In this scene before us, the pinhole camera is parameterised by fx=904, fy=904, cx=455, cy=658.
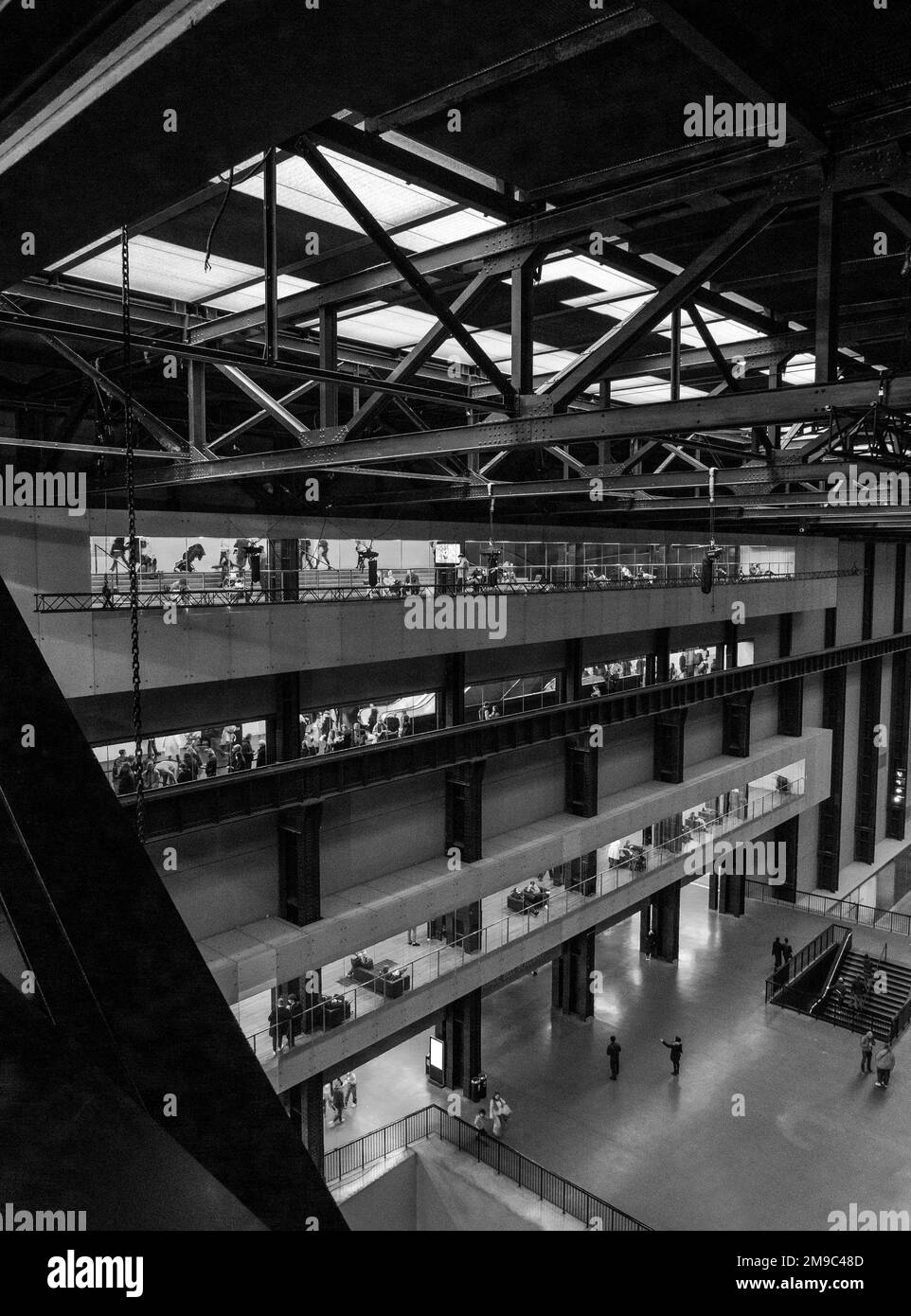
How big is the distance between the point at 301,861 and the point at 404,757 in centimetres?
349

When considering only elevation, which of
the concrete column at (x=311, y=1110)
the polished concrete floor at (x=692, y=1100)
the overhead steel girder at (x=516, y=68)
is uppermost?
the overhead steel girder at (x=516, y=68)

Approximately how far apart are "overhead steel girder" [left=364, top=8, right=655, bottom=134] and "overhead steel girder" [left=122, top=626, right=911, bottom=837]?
11556mm

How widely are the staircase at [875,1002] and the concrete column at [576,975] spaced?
24.2ft

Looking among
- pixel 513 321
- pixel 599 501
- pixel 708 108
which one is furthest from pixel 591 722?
pixel 708 108

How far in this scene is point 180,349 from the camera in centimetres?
738

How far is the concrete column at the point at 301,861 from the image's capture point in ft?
62.4

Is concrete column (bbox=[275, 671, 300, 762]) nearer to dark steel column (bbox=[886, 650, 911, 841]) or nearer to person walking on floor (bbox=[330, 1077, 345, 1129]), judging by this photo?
person walking on floor (bbox=[330, 1077, 345, 1129])

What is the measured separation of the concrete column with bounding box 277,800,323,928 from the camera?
1902 centimetres

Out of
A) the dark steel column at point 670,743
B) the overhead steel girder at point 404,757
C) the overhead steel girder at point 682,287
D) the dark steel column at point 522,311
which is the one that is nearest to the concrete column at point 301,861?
the overhead steel girder at point 404,757

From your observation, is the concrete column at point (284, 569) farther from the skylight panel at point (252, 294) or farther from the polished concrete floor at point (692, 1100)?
the polished concrete floor at point (692, 1100)

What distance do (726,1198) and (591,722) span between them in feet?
39.9

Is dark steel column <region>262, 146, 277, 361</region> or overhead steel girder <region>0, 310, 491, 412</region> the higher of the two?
dark steel column <region>262, 146, 277, 361</region>

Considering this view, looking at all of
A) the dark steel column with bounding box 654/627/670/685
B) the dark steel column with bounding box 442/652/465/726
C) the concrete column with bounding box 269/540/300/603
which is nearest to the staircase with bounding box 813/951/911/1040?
the dark steel column with bounding box 654/627/670/685
